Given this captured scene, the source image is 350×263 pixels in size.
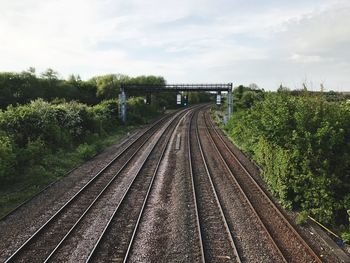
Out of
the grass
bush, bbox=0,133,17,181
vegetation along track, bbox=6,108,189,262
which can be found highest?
bush, bbox=0,133,17,181

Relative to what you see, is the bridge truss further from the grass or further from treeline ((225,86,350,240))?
treeline ((225,86,350,240))

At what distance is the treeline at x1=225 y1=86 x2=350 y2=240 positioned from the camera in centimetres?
1438

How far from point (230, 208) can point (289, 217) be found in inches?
97.6

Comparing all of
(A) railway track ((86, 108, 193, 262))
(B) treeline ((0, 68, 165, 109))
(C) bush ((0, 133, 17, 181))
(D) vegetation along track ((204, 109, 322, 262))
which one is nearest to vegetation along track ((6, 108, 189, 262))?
(A) railway track ((86, 108, 193, 262))

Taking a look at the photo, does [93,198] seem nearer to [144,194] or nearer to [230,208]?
[144,194]

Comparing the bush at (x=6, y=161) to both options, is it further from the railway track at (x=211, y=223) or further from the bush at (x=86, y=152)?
the railway track at (x=211, y=223)

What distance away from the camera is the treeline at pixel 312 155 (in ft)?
47.2

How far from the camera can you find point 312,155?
15.1 m

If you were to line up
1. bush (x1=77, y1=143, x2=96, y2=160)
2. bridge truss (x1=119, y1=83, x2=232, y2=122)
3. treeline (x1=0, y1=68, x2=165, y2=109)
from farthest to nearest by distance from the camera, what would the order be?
treeline (x1=0, y1=68, x2=165, y2=109)
bridge truss (x1=119, y1=83, x2=232, y2=122)
bush (x1=77, y1=143, x2=96, y2=160)

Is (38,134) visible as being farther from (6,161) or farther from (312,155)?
(312,155)

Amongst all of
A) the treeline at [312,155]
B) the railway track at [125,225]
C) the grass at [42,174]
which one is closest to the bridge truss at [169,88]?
the grass at [42,174]

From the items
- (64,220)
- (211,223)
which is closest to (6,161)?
(64,220)

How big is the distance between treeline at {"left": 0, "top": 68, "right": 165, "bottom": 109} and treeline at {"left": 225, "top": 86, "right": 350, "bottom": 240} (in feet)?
147

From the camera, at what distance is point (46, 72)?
78562mm
